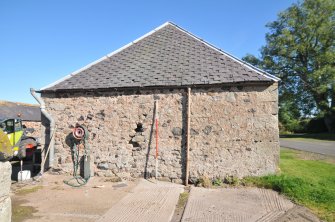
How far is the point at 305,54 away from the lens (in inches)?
1141

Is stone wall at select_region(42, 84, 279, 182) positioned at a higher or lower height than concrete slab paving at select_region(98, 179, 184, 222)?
higher

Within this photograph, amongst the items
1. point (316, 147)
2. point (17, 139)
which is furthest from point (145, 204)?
point (316, 147)

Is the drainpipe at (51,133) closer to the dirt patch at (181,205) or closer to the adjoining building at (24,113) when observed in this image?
the dirt patch at (181,205)

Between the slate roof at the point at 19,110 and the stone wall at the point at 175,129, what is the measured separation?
19.6m

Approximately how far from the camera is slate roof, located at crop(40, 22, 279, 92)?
25.6 feet

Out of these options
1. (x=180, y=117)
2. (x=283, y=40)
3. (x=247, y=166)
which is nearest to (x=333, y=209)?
(x=247, y=166)

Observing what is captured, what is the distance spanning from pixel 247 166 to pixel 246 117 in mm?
1333

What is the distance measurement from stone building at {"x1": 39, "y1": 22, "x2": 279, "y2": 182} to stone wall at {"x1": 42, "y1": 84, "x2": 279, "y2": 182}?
0.03m

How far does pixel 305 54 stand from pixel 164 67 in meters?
25.7

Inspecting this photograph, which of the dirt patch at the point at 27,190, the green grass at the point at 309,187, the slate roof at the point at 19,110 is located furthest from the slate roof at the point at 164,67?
the slate roof at the point at 19,110

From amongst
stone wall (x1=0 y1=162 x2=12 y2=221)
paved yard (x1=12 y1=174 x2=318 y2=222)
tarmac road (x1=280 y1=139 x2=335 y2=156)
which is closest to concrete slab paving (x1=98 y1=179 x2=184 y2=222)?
paved yard (x1=12 y1=174 x2=318 y2=222)

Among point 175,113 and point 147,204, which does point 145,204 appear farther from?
point 175,113

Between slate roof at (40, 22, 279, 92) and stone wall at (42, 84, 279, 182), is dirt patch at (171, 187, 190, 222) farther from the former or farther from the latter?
slate roof at (40, 22, 279, 92)

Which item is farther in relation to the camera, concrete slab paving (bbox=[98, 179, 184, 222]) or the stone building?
the stone building
